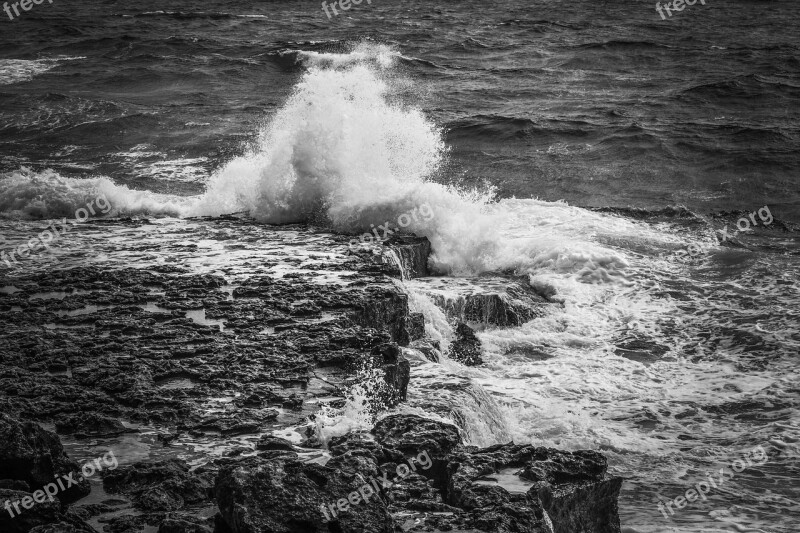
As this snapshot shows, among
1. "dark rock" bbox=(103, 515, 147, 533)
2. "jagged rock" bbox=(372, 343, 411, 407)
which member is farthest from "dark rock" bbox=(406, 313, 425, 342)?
"dark rock" bbox=(103, 515, 147, 533)

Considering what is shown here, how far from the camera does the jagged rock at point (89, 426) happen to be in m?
6.38

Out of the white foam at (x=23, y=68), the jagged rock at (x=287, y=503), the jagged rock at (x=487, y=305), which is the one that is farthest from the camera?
the white foam at (x=23, y=68)

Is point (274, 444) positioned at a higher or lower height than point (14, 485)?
lower

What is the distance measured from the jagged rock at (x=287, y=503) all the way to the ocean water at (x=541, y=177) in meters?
1.85

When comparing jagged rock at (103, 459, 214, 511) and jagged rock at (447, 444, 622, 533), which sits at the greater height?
jagged rock at (103, 459, 214, 511)

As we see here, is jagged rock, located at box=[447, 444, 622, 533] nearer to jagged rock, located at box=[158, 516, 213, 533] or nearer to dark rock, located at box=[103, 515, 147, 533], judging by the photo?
jagged rock, located at box=[158, 516, 213, 533]

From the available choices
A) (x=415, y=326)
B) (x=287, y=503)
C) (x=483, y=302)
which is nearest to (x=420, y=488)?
(x=287, y=503)

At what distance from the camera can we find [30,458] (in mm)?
5262

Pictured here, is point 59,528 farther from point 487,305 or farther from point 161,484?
point 487,305
